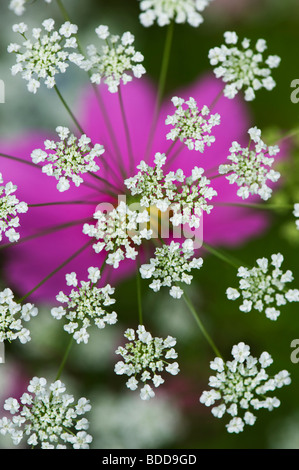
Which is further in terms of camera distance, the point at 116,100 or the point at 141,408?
the point at 141,408

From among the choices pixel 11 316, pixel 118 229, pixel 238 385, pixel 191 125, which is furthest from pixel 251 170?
pixel 11 316

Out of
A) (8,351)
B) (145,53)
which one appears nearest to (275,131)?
(145,53)

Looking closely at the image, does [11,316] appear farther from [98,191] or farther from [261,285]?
[261,285]

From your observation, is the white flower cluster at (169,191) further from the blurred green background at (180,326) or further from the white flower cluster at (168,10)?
the blurred green background at (180,326)

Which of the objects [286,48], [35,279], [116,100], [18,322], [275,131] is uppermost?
[286,48]

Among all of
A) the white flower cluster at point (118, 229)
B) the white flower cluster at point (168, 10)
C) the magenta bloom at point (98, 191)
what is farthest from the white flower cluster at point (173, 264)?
the white flower cluster at point (168, 10)

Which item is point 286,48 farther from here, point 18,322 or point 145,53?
point 18,322
